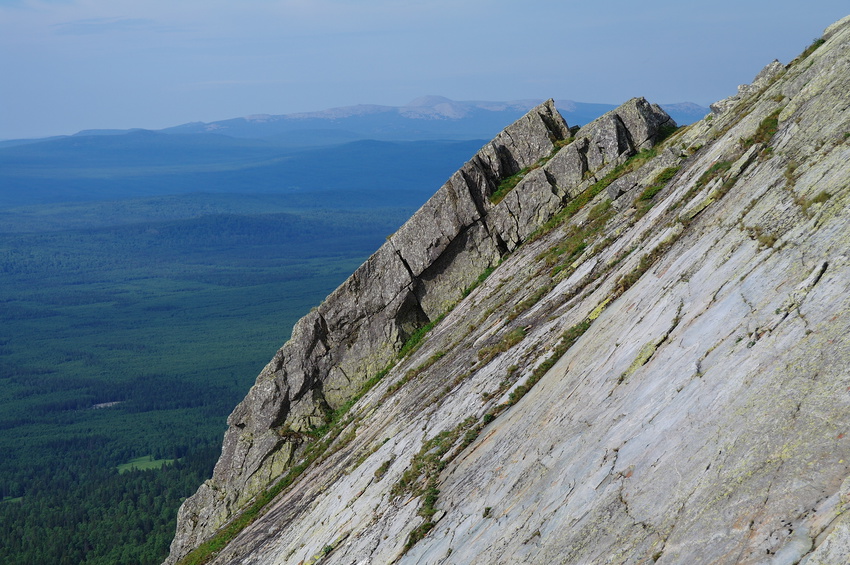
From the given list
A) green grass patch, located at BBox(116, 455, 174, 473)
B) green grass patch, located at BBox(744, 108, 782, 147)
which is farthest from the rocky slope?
green grass patch, located at BBox(116, 455, 174, 473)

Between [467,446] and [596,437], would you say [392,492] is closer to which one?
[467,446]

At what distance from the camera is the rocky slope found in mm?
11836

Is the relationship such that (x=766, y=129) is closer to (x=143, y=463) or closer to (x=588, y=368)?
(x=588, y=368)

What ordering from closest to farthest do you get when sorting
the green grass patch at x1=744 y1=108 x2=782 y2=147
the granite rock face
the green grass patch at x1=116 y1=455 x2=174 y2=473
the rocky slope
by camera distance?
the rocky slope < the green grass patch at x1=744 y1=108 x2=782 y2=147 < the granite rock face < the green grass patch at x1=116 y1=455 x2=174 y2=473

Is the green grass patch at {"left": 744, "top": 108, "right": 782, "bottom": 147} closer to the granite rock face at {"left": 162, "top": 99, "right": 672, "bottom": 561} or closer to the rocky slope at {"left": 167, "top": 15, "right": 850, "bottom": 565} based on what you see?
the rocky slope at {"left": 167, "top": 15, "right": 850, "bottom": 565}

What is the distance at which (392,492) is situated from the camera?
20.2 m

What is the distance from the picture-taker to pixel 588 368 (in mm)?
17641

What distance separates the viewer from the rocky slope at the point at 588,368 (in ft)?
38.8

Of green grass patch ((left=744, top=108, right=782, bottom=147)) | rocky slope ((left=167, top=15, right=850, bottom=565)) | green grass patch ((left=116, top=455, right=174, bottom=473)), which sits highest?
green grass patch ((left=744, top=108, right=782, bottom=147))

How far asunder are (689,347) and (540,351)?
6515 millimetres

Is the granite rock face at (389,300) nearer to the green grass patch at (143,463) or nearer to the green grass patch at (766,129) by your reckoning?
the green grass patch at (766,129)

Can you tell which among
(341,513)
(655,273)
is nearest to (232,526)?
(341,513)

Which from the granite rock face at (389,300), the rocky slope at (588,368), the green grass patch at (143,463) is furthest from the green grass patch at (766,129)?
the green grass patch at (143,463)

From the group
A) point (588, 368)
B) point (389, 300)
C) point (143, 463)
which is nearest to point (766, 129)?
point (588, 368)
